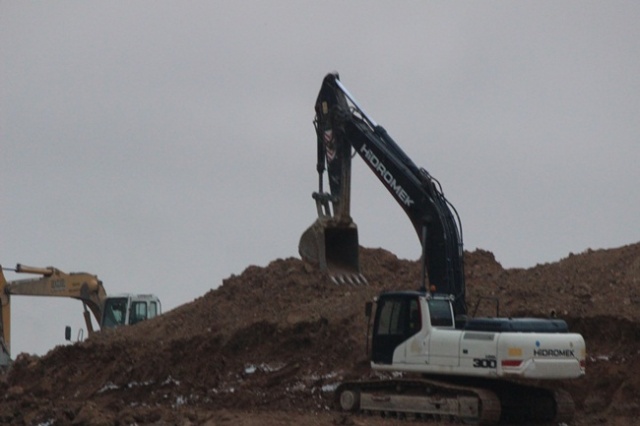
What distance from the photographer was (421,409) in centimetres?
1855

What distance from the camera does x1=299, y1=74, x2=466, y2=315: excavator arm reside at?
21031mm

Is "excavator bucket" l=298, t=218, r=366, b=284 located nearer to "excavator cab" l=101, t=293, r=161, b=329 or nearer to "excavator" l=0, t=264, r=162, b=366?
"excavator cab" l=101, t=293, r=161, b=329

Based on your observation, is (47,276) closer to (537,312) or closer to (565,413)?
(537,312)

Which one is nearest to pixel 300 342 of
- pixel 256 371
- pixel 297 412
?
pixel 256 371

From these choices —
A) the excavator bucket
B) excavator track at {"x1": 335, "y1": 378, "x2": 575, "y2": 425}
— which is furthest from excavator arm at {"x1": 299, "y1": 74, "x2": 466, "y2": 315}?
excavator track at {"x1": 335, "y1": 378, "x2": 575, "y2": 425}

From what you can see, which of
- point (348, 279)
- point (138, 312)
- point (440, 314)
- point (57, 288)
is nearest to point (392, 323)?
point (440, 314)

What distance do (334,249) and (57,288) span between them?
9.54 m

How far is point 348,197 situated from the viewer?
25.3 meters

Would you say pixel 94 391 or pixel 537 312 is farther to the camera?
pixel 94 391

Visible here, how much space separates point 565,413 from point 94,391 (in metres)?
11.8

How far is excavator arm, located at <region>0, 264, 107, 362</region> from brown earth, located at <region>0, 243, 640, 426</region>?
3.00m

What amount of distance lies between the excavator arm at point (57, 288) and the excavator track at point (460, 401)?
13778 mm

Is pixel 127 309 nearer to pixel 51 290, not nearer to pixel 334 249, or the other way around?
pixel 51 290

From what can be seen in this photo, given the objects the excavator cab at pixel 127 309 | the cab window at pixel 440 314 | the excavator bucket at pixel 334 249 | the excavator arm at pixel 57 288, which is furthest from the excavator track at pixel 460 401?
the excavator arm at pixel 57 288
